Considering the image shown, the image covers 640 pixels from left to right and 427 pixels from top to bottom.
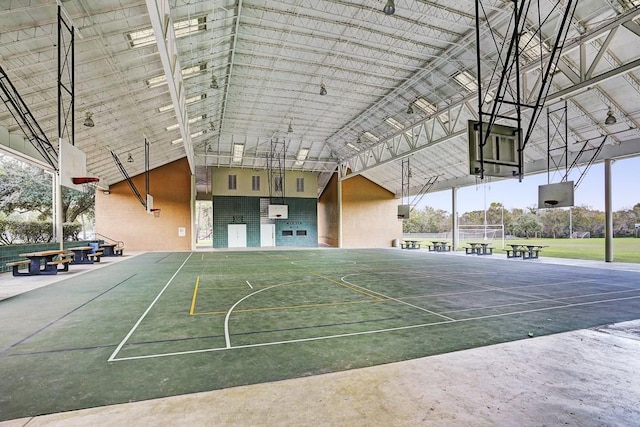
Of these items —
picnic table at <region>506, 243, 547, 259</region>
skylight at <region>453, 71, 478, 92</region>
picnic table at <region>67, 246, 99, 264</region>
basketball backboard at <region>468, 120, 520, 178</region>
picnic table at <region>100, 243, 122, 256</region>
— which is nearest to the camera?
basketball backboard at <region>468, 120, 520, 178</region>

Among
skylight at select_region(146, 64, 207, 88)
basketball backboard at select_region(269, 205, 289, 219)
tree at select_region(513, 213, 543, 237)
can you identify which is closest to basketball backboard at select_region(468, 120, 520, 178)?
skylight at select_region(146, 64, 207, 88)

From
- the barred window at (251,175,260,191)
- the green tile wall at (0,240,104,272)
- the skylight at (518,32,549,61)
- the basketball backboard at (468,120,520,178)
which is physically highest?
the skylight at (518,32,549,61)

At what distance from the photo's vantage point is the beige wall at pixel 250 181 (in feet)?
93.8

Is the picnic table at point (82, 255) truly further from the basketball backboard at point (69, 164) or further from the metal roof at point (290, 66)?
the basketball backboard at point (69, 164)

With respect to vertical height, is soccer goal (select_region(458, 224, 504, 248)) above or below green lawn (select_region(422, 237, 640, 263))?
above

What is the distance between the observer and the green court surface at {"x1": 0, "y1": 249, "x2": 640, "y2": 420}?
3.59m

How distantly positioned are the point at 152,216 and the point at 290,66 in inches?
650

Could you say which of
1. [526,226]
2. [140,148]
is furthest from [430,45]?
[526,226]

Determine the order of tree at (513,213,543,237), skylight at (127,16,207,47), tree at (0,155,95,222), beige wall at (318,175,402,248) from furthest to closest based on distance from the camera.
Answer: tree at (513,213,543,237) < beige wall at (318,175,402,248) < tree at (0,155,95,222) < skylight at (127,16,207,47)

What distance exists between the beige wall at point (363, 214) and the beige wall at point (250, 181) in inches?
85.0

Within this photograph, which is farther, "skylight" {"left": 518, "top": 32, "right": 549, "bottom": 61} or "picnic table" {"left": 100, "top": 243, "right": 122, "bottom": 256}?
"picnic table" {"left": 100, "top": 243, "right": 122, "bottom": 256}

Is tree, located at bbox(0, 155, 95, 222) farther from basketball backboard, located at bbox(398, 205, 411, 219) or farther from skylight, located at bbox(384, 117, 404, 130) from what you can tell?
basketball backboard, located at bbox(398, 205, 411, 219)

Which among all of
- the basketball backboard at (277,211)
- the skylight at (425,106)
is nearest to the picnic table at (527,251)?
the skylight at (425,106)

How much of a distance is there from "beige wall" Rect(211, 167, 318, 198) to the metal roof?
700 cm
